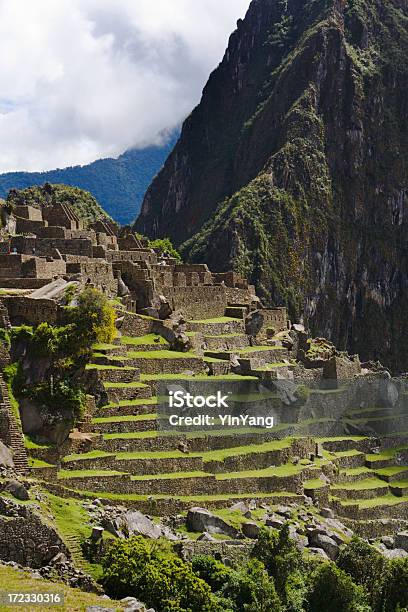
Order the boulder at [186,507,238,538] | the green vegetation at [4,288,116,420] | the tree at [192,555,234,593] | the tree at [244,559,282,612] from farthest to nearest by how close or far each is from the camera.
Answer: the green vegetation at [4,288,116,420] → the boulder at [186,507,238,538] → the tree at [192,555,234,593] → the tree at [244,559,282,612]

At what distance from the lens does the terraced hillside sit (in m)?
34.1

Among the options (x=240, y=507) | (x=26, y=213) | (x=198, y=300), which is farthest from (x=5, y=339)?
(x=26, y=213)

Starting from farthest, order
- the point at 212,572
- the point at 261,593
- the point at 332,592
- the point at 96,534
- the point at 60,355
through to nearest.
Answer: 1. the point at 60,355
2. the point at 332,592
3. the point at 212,572
4. the point at 261,593
5. the point at 96,534

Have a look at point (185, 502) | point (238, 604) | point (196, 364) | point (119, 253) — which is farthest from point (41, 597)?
point (119, 253)

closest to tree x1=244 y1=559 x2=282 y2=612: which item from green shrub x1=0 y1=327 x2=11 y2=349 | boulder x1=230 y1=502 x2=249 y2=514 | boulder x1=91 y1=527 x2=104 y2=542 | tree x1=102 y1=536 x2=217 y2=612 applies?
tree x1=102 y1=536 x2=217 y2=612

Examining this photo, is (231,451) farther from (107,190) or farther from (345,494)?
(107,190)

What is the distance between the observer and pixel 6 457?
3108 cm

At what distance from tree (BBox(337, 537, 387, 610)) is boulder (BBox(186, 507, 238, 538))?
428 centimetres

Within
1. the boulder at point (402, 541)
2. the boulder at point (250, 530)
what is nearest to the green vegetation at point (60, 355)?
Answer: the boulder at point (250, 530)

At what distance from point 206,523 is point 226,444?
6.93 m

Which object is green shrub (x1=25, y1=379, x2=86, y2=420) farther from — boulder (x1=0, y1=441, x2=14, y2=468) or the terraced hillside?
boulder (x1=0, y1=441, x2=14, y2=468)

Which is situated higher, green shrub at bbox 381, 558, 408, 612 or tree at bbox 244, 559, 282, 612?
tree at bbox 244, 559, 282, 612

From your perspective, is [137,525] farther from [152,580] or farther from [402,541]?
[402,541]

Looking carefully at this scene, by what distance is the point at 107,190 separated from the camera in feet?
Result: 525
